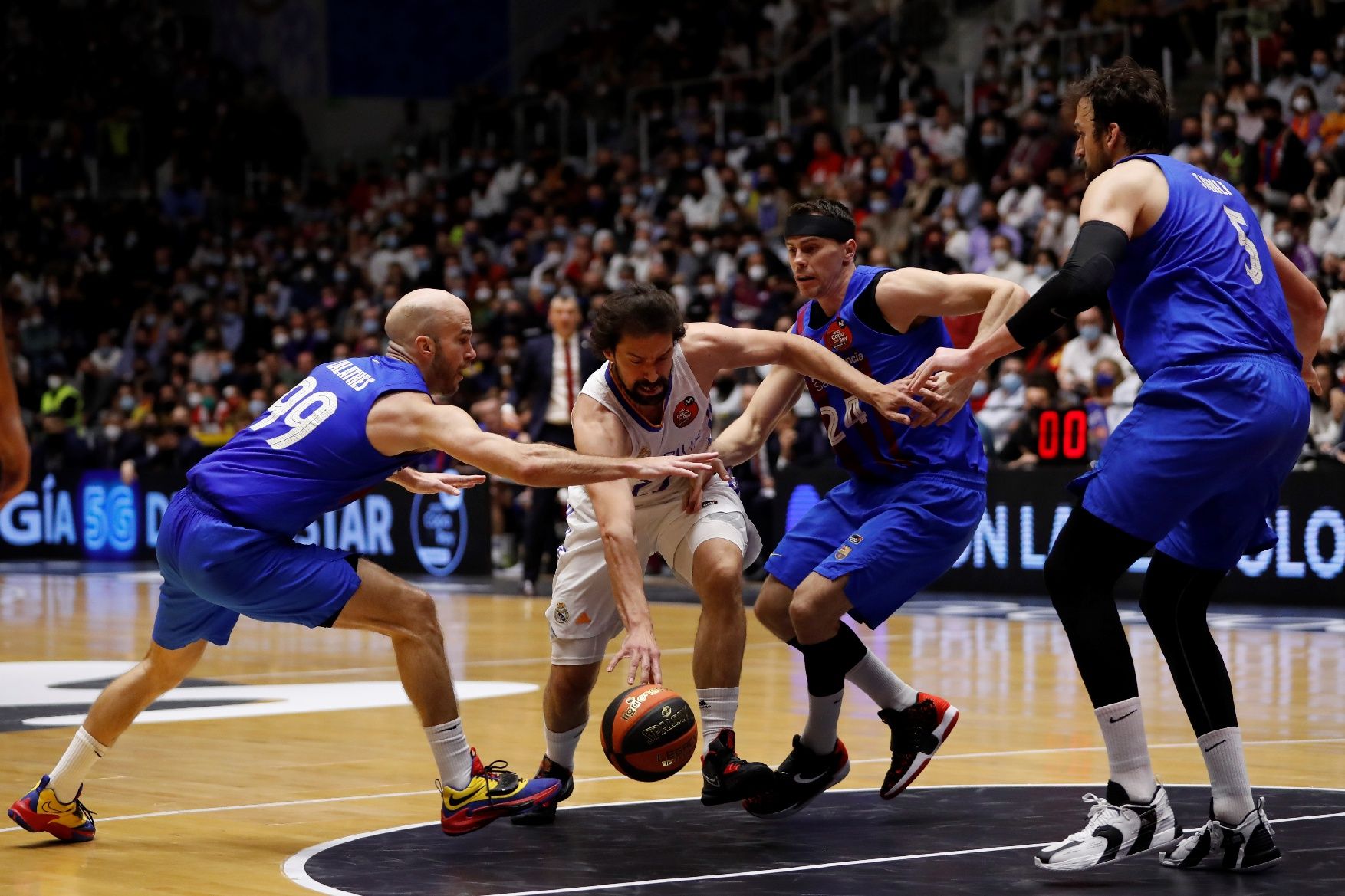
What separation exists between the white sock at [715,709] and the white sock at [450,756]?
2.60 ft

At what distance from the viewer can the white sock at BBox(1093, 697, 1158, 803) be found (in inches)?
200

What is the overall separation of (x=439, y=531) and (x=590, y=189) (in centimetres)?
727

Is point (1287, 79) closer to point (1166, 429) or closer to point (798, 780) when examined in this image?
point (798, 780)

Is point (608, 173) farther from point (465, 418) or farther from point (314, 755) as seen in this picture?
point (465, 418)

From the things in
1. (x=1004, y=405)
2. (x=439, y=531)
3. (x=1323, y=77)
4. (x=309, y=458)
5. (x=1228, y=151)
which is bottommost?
(x=439, y=531)

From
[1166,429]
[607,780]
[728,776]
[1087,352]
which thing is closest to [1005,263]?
[1087,352]

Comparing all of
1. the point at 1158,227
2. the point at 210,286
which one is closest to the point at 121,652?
the point at 1158,227

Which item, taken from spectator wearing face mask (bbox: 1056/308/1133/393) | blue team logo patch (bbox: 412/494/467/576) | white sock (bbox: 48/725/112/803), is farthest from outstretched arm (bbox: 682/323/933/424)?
blue team logo patch (bbox: 412/494/467/576)

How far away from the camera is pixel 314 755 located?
7535 millimetres

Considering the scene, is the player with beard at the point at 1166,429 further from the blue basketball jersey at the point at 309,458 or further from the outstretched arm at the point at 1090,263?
the blue basketball jersey at the point at 309,458

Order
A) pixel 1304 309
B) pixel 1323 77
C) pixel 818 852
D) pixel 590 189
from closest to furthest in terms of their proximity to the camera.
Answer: pixel 818 852, pixel 1304 309, pixel 1323 77, pixel 590 189

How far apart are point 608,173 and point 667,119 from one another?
1.39 m

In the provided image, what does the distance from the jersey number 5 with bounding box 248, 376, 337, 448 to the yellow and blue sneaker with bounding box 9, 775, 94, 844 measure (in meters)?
1.24

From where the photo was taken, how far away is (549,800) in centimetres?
579
